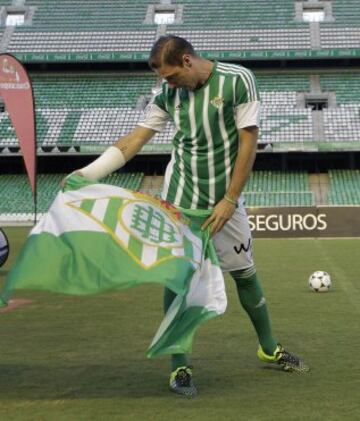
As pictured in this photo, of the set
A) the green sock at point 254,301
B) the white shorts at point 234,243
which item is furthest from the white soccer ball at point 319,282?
the white shorts at point 234,243

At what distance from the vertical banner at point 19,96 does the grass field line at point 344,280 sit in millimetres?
6697

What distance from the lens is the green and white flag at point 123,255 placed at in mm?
4320

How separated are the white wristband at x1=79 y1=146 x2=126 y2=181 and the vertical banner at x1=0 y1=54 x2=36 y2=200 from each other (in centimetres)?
1266

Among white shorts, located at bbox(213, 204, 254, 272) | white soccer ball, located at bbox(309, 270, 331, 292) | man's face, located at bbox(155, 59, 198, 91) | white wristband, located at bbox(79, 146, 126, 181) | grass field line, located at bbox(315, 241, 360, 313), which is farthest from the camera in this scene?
white soccer ball, located at bbox(309, 270, 331, 292)

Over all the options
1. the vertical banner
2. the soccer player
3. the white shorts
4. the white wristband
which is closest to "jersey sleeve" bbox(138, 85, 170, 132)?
the soccer player

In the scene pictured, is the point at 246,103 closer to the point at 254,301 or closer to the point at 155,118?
the point at 155,118

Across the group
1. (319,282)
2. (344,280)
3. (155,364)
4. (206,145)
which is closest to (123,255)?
(206,145)

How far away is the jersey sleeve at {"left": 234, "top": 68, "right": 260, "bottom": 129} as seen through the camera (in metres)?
4.77

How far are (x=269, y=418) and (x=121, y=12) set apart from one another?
137 feet

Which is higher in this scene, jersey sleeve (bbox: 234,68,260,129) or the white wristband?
jersey sleeve (bbox: 234,68,260,129)

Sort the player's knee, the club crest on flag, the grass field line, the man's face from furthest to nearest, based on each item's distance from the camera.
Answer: the grass field line → the player's knee → the man's face → the club crest on flag

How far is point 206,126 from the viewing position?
4871 millimetres

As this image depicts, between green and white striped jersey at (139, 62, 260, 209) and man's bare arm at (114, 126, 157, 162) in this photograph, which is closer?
green and white striped jersey at (139, 62, 260, 209)

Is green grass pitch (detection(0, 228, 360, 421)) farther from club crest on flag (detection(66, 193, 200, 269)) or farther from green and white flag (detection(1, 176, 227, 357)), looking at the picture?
club crest on flag (detection(66, 193, 200, 269))
